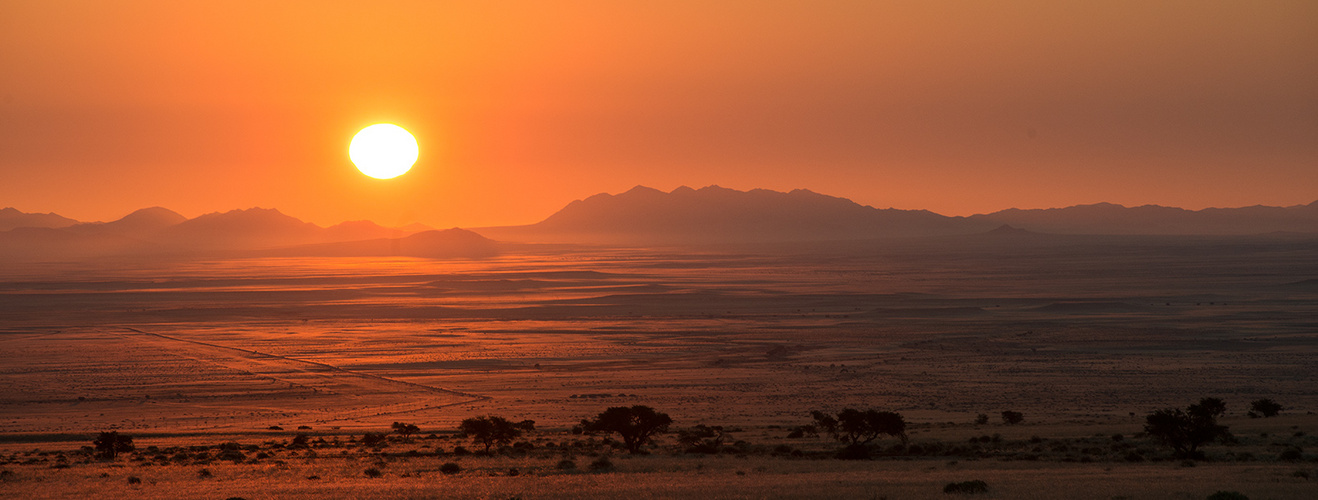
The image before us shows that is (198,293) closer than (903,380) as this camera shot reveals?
No

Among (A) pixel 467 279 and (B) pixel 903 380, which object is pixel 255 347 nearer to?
(B) pixel 903 380

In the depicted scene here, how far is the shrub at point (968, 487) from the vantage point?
70.3 feet

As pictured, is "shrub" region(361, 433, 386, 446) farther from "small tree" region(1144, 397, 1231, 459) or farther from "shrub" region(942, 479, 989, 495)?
"small tree" region(1144, 397, 1231, 459)

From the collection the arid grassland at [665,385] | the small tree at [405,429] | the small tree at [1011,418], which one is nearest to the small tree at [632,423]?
the arid grassland at [665,385]

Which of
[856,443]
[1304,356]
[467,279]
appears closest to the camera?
[856,443]

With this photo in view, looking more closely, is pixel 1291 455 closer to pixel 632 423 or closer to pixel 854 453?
pixel 854 453

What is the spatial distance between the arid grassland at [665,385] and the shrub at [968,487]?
0.50 m

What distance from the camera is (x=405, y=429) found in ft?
122

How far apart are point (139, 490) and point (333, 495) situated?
5.08 metres

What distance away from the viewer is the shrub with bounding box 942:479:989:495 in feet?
70.3

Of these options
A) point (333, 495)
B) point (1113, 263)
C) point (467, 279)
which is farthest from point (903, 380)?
point (1113, 263)

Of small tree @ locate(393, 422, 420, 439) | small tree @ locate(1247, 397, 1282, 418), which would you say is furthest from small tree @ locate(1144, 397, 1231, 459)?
small tree @ locate(393, 422, 420, 439)

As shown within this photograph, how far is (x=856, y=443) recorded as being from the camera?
3162 centimetres

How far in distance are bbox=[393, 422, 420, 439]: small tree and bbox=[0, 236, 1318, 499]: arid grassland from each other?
0.61m
